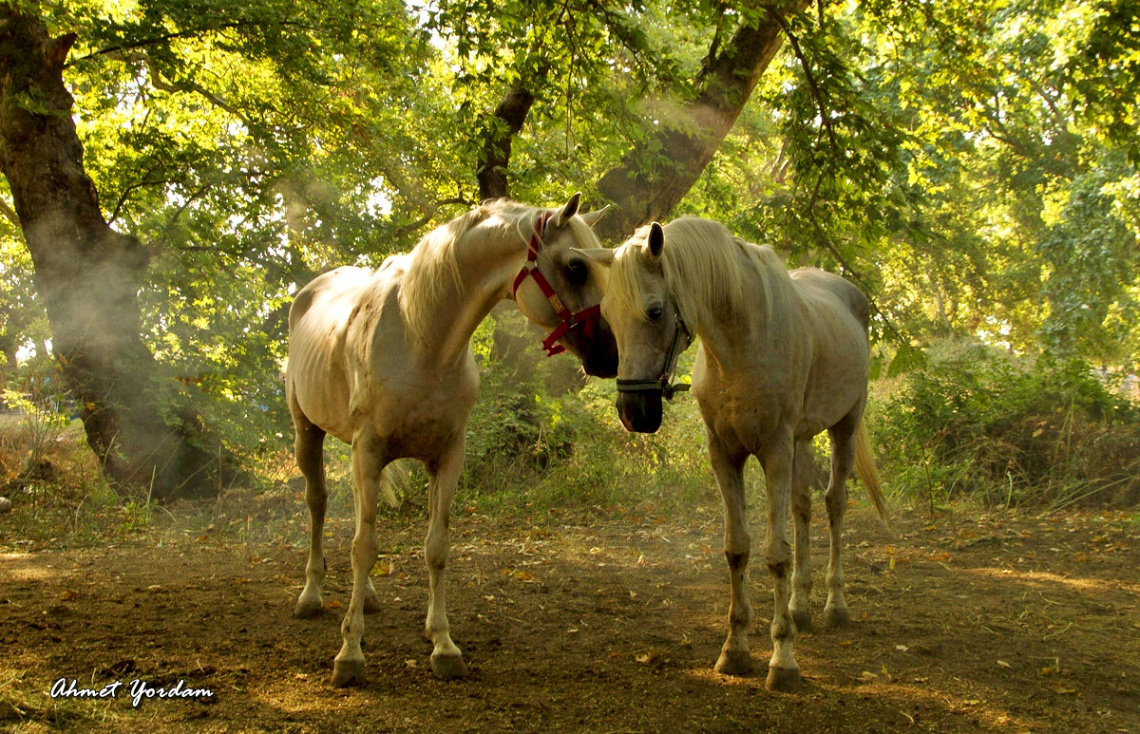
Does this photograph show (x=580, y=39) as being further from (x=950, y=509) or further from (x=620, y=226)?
(x=950, y=509)

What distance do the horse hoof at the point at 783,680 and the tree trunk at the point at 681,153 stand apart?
633 centimetres

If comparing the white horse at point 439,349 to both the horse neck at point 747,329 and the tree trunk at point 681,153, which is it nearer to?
the horse neck at point 747,329

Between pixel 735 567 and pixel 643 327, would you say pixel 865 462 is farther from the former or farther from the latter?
pixel 643 327

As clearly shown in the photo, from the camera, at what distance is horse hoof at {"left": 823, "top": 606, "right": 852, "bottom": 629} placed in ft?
14.6

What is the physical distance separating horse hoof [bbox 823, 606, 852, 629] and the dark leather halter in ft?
6.55

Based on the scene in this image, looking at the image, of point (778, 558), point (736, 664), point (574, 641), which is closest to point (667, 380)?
point (778, 558)

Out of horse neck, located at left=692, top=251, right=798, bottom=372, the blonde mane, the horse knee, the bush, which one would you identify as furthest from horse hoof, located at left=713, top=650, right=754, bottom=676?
the bush

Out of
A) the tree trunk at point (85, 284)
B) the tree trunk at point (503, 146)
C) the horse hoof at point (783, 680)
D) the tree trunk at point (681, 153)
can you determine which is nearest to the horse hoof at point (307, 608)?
the horse hoof at point (783, 680)

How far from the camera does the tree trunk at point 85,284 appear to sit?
8266 mm

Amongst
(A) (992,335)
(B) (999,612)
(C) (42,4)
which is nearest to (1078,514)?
(B) (999,612)

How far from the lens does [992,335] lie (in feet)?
88.6

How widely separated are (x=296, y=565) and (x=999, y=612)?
15.3ft

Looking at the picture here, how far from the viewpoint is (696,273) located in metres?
3.38

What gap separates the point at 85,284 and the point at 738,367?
7695 millimetres
